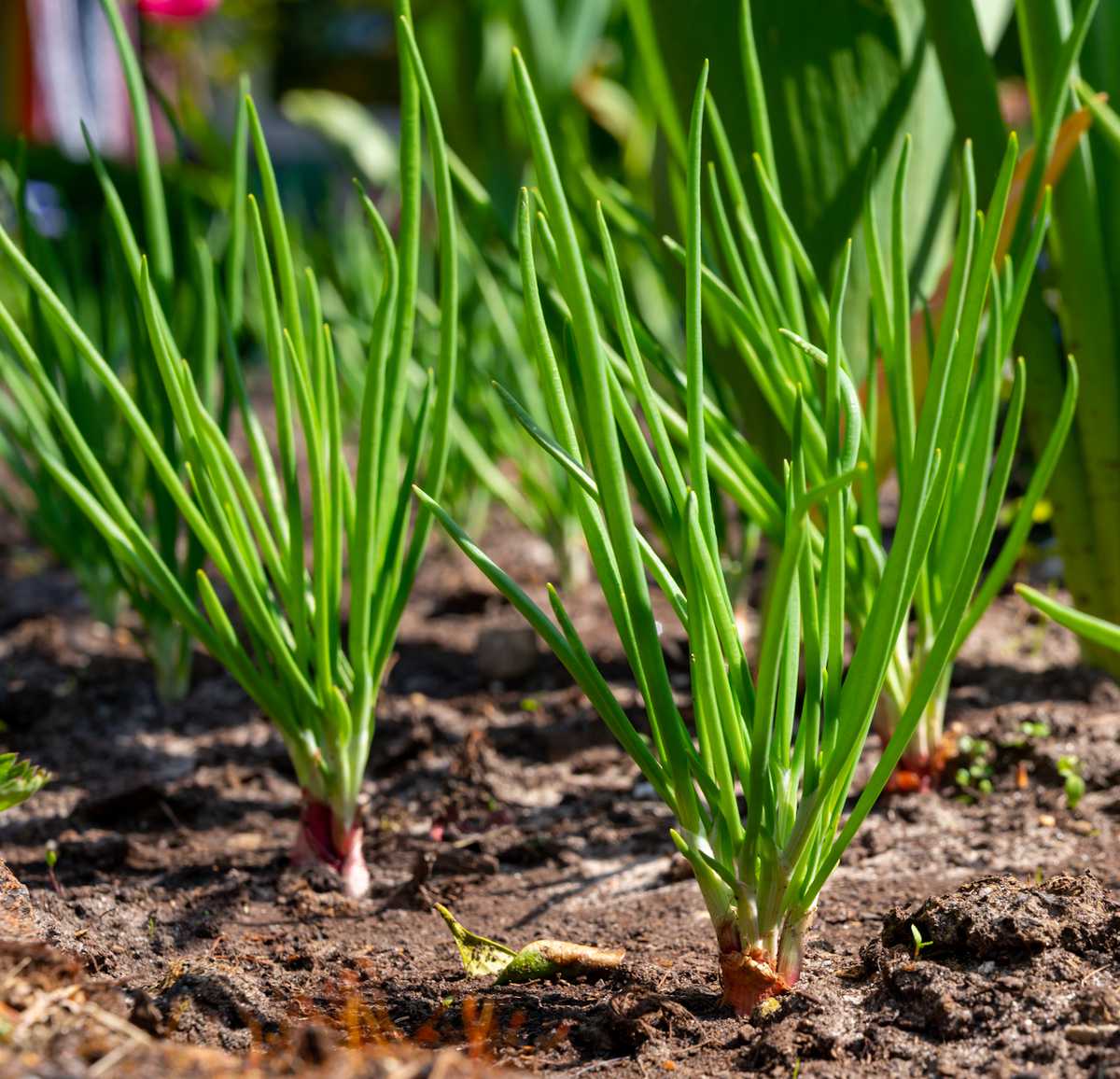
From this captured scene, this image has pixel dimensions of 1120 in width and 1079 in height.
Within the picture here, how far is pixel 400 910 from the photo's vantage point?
0.98 meters

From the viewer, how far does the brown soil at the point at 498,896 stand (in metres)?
0.70

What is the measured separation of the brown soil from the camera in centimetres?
70

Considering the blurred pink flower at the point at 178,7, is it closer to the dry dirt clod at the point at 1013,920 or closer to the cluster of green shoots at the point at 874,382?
the cluster of green shoots at the point at 874,382

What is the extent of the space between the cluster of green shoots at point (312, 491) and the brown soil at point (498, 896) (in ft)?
0.42

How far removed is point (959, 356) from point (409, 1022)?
0.53 m

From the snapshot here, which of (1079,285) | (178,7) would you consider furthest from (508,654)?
(178,7)

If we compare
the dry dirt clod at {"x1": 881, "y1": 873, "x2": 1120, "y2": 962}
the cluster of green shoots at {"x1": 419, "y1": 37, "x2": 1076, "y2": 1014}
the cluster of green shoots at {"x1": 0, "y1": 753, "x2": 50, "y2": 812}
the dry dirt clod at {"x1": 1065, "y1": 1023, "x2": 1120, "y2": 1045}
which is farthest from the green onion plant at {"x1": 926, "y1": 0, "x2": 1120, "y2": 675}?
the cluster of green shoots at {"x1": 0, "y1": 753, "x2": 50, "y2": 812}

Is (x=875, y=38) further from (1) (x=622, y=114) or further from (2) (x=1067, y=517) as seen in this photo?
(1) (x=622, y=114)

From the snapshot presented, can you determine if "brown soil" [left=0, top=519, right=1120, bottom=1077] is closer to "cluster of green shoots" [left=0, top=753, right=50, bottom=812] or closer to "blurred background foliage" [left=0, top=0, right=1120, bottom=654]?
"cluster of green shoots" [left=0, top=753, right=50, bottom=812]

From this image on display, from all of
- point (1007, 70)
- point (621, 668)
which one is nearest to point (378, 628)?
point (621, 668)

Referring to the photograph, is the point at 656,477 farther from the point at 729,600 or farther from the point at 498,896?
the point at 498,896

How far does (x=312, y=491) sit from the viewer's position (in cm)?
95

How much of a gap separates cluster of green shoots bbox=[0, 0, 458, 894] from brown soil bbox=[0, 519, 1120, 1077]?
128 millimetres

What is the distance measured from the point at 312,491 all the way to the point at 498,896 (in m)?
0.37
